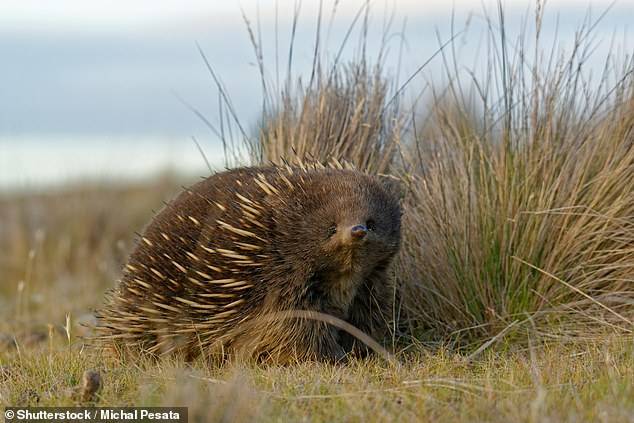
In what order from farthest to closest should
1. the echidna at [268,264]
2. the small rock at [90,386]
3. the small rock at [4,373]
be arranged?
the small rock at [4,373] → the echidna at [268,264] → the small rock at [90,386]

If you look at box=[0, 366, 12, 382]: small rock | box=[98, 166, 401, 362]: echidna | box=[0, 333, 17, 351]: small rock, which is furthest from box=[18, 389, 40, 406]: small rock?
box=[0, 333, 17, 351]: small rock

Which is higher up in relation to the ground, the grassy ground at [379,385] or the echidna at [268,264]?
the echidna at [268,264]

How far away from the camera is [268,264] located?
5543mm

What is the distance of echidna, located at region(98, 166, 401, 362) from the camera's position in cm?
545

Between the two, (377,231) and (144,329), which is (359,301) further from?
(144,329)

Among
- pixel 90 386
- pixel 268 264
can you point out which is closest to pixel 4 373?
pixel 90 386

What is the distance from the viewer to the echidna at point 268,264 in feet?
17.9

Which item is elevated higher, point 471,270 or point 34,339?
point 471,270

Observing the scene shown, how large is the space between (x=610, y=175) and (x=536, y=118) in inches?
24.2

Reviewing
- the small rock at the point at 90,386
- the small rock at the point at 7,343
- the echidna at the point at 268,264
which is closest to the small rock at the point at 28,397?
the small rock at the point at 90,386

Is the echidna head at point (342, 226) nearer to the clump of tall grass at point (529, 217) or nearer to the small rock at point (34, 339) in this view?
the clump of tall grass at point (529, 217)

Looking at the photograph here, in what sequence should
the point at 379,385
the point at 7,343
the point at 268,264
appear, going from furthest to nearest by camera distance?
the point at 7,343 → the point at 268,264 → the point at 379,385

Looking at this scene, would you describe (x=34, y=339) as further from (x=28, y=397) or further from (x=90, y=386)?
(x=90, y=386)

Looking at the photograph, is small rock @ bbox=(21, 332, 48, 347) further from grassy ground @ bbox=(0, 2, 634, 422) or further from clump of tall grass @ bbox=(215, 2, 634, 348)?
clump of tall grass @ bbox=(215, 2, 634, 348)
